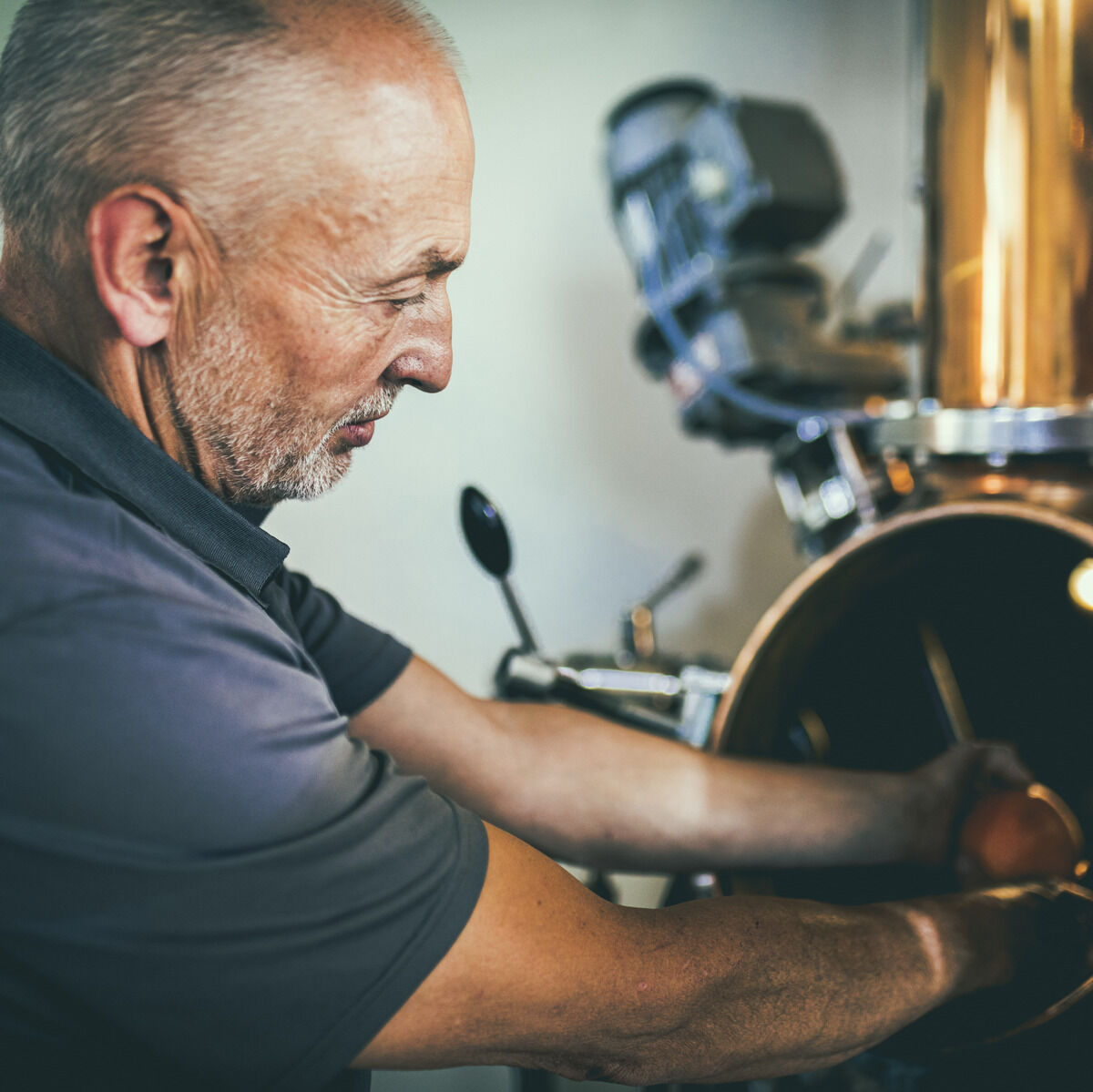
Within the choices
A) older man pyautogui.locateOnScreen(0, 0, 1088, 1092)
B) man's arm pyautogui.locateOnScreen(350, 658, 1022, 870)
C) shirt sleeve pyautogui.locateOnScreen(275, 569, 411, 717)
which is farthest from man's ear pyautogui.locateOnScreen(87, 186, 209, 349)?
man's arm pyautogui.locateOnScreen(350, 658, 1022, 870)

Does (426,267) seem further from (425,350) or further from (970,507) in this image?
(970,507)

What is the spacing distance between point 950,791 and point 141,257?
91 cm

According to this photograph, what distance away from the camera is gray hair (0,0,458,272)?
546mm

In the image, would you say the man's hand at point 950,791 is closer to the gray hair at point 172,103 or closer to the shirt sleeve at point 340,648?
the shirt sleeve at point 340,648

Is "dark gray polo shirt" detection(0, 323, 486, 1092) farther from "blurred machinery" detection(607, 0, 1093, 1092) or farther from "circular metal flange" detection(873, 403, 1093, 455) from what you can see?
"circular metal flange" detection(873, 403, 1093, 455)

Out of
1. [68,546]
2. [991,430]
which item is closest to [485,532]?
[68,546]

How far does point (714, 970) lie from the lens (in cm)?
61

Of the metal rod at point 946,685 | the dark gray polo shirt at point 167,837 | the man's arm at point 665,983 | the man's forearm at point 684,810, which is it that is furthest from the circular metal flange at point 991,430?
the dark gray polo shirt at point 167,837

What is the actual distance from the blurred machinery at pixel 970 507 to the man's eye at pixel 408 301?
519mm

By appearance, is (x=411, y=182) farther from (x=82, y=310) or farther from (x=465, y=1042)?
(x=465, y=1042)

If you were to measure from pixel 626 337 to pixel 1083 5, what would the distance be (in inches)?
41.5

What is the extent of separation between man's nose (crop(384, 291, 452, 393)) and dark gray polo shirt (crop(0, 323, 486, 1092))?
22cm

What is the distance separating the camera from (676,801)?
0.95 metres

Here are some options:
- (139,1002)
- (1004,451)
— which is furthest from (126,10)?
(1004,451)
